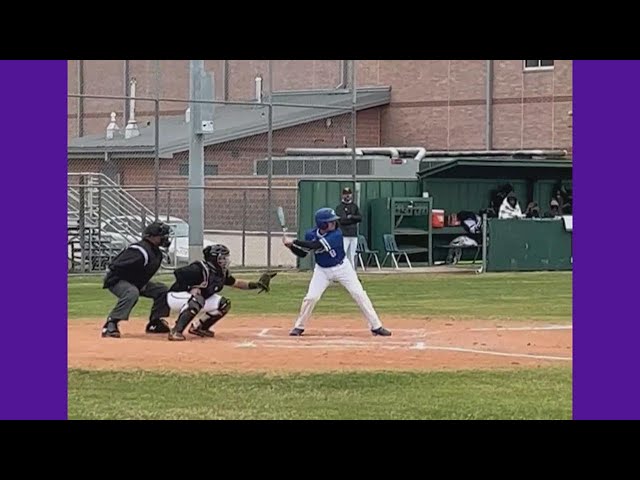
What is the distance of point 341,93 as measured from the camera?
40.6m

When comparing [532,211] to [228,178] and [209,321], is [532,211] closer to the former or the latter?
[228,178]

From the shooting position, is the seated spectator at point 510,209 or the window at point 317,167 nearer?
the seated spectator at point 510,209

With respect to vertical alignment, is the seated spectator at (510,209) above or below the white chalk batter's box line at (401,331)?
above

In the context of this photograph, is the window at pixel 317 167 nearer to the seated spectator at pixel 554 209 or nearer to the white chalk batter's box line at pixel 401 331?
the seated spectator at pixel 554 209

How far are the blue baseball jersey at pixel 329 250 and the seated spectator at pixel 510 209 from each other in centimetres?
1606

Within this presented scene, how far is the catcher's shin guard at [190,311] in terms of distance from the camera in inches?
623

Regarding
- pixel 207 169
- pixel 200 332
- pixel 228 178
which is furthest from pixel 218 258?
pixel 207 169

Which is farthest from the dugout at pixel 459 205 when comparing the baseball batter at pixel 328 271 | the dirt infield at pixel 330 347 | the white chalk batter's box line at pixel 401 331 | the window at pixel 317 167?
the baseball batter at pixel 328 271

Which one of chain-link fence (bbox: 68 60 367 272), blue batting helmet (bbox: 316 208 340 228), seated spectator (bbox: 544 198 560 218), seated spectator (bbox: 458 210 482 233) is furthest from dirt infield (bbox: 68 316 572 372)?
seated spectator (bbox: 544 198 560 218)

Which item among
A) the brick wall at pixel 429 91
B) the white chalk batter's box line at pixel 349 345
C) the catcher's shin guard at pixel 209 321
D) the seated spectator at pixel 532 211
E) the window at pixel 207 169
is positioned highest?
the brick wall at pixel 429 91

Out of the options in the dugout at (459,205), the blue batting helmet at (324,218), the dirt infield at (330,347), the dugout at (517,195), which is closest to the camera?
the dirt infield at (330,347)

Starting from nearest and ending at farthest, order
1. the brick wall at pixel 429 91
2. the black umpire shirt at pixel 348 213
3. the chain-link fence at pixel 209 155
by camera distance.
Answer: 1. the black umpire shirt at pixel 348 213
2. the chain-link fence at pixel 209 155
3. the brick wall at pixel 429 91

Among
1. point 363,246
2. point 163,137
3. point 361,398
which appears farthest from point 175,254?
point 361,398

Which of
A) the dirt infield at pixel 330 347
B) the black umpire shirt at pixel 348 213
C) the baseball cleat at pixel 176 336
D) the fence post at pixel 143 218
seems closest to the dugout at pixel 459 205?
the black umpire shirt at pixel 348 213
